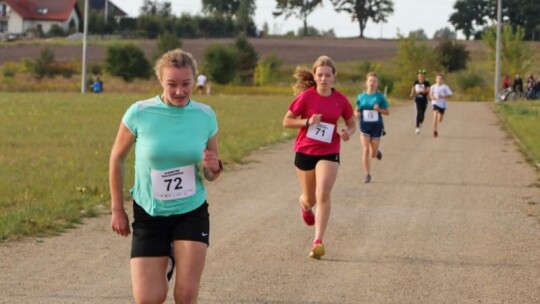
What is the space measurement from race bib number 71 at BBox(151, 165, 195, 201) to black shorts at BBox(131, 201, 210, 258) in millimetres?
130

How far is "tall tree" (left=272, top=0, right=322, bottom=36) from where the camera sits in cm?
14625

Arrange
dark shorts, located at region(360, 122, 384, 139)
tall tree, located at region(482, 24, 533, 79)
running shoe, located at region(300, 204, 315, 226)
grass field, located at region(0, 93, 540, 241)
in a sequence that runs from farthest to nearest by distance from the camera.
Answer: tall tree, located at region(482, 24, 533, 79) → dark shorts, located at region(360, 122, 384, 139) → grass field, located at region(0, 93, 540, 241) → running shoe, located at region(300, 204, 315, 226)

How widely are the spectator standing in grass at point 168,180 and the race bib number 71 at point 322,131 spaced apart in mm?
4335

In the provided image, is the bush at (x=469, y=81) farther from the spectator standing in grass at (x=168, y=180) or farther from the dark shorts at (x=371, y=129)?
the spectator standing in grass at (x=168, y=180)

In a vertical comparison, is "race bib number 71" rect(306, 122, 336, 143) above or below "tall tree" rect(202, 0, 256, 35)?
below

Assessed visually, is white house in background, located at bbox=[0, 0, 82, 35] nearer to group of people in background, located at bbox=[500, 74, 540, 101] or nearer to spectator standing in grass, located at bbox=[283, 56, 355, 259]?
group of people in background, located at bbox=[500, 74, 540, 101]

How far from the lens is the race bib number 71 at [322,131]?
35.0 ft

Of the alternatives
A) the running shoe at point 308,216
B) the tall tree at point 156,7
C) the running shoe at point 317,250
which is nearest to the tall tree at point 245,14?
the tall tree at point 156,7

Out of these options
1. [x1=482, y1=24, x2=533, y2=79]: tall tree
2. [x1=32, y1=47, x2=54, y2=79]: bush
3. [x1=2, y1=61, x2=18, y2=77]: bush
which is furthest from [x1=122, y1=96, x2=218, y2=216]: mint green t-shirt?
[x1=2, y1=61, x2=18, y2=77]: bush

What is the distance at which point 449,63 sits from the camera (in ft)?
310

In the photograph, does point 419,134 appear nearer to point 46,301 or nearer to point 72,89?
point 46,301

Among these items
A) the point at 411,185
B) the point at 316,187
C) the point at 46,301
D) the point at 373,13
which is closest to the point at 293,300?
the point at 46,301

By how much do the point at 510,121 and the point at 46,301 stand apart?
28.2 metres

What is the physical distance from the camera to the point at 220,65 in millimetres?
86250
